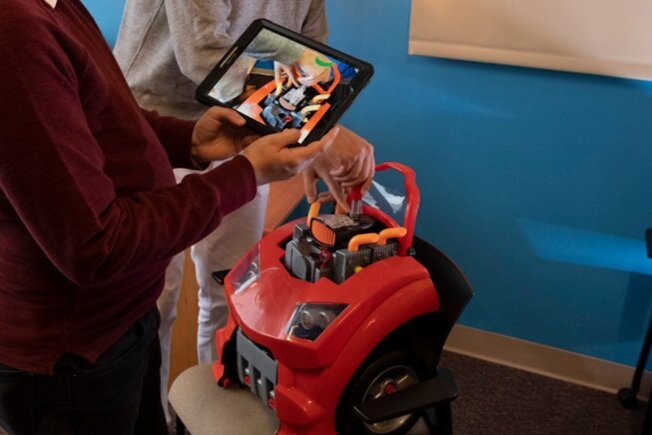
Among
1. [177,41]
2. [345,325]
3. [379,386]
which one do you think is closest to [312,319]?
[345,325]

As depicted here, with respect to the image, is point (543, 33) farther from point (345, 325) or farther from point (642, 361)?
point (345, 325)

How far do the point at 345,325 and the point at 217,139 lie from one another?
1.17 feet

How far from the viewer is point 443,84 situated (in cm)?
178

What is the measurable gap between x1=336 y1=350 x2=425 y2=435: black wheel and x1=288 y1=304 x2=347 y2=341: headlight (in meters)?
0.09

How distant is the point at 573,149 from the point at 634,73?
0.24 meters

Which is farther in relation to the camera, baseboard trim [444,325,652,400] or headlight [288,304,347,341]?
baseboard trim [444,325,652,400]

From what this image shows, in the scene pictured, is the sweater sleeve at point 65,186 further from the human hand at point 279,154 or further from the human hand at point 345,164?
the human hand at point 345,164

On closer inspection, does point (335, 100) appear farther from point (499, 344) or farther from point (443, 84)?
point (499, 344)

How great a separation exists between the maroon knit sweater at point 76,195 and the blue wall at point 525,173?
112 centimetres

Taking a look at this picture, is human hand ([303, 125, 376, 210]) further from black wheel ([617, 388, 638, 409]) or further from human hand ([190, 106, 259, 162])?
black wheel ([617, 388, 638, 409])

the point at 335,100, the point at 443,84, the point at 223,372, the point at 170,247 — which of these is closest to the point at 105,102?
Result: the point at 170,247

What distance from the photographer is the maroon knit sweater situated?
22.5 inches

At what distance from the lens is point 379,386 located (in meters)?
0.91

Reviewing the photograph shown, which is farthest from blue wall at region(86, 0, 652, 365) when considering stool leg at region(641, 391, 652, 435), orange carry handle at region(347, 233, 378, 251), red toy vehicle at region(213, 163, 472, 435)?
orange carry handle at region(347, 233, 378, 251)
